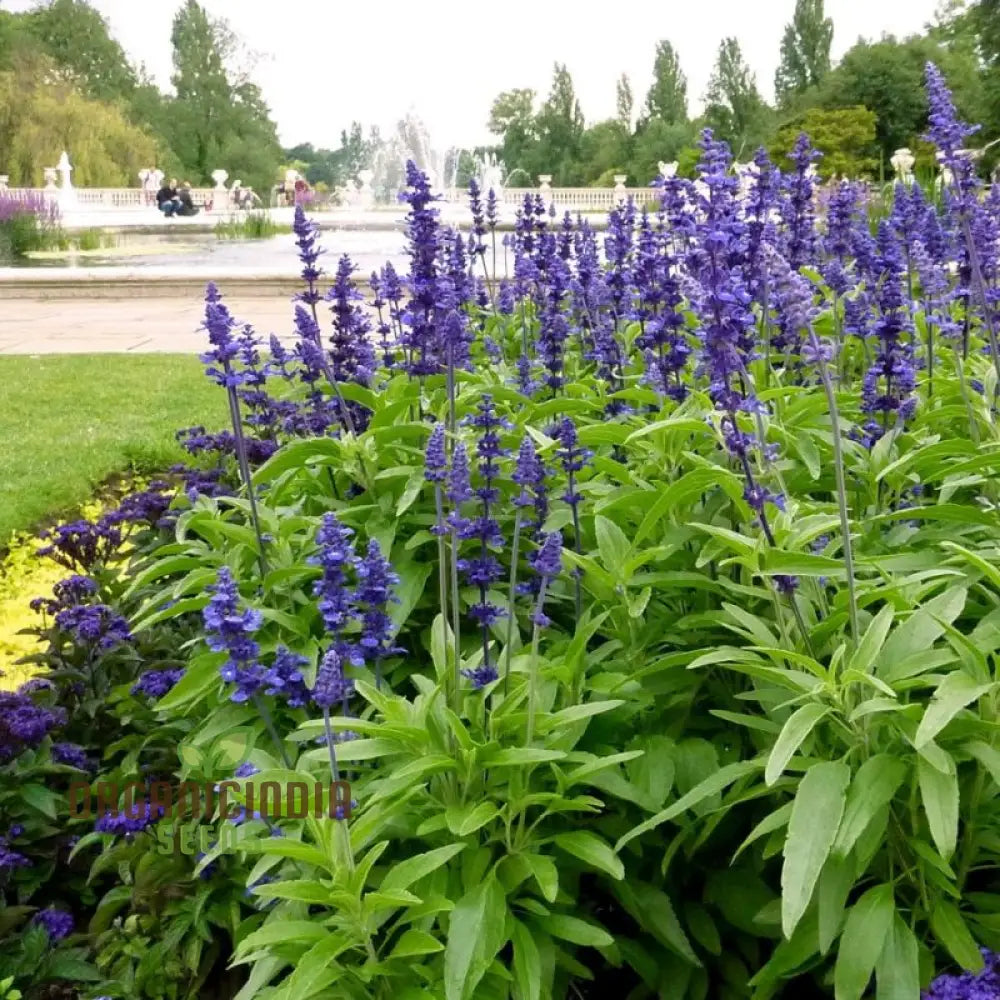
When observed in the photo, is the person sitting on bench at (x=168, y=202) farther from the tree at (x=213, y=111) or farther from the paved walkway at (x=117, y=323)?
the tree at (x=213, y=111)

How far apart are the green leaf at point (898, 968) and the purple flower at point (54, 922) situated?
6.17 feet

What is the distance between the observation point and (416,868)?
1861 millimetres

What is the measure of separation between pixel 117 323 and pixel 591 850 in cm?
1310

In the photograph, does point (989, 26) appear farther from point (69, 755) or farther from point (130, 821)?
point (130, 821)

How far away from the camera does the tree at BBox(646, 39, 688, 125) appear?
6334cm

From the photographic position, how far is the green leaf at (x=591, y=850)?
1892 mm

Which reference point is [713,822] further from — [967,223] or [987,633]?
[967,223]

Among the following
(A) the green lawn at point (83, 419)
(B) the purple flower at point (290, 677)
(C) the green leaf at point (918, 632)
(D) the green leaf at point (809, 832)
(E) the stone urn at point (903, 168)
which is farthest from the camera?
(E) the stone urn at point (903, 168)

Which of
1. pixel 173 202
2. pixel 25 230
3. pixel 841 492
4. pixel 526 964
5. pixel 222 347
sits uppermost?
pixel 173 202

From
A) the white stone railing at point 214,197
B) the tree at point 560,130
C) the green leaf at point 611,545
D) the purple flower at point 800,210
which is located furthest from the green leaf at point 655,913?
the tree at point 560,130

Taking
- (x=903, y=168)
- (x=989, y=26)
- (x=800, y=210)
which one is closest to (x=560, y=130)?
(x=989, y=26)

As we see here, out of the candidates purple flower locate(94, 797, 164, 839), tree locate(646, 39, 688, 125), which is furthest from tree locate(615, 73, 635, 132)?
purple flower locate(94, 797, 164, 839)

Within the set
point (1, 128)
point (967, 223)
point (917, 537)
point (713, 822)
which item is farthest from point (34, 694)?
point (1, 128)

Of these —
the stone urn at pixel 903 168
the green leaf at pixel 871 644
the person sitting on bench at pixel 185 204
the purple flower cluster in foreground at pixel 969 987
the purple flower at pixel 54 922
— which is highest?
the person sitting on bench at pixel 185 204
